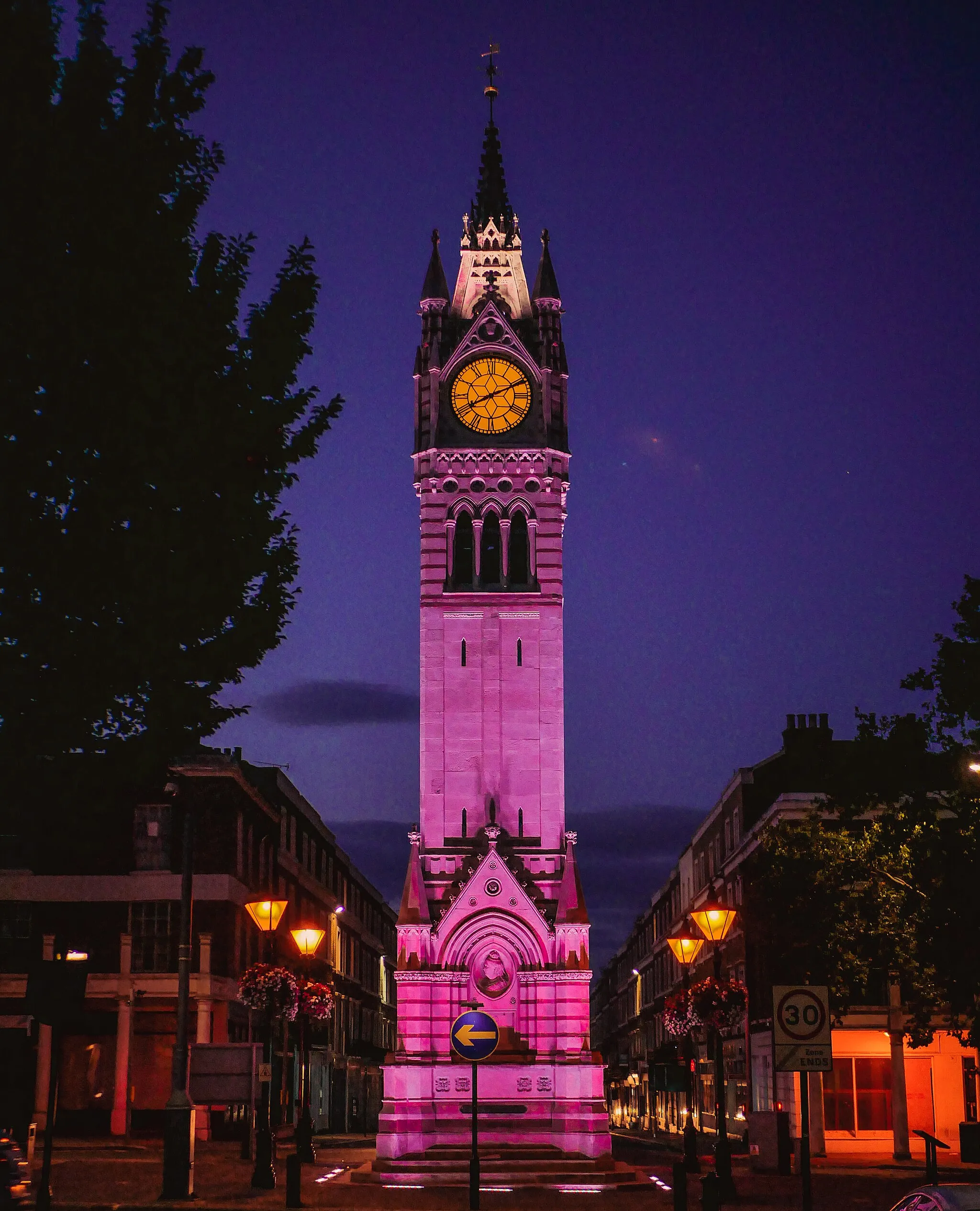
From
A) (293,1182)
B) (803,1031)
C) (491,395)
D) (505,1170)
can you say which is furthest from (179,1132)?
(491,395)

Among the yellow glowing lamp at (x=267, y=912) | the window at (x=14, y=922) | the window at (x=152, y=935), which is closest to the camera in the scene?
the yellow glowing lamp at (x=267, y=912)

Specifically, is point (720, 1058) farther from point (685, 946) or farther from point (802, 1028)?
point (802, 1028)

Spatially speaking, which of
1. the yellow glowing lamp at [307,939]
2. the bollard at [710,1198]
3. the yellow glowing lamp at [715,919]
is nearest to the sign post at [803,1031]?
the bollard at [710,1198]

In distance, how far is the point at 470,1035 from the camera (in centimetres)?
2533

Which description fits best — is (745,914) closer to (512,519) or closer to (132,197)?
(512,519)

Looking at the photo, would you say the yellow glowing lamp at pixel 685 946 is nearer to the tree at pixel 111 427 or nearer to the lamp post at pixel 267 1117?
the lamp post at pixel 267 1117

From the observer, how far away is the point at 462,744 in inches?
2189

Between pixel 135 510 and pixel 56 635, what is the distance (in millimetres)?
1725

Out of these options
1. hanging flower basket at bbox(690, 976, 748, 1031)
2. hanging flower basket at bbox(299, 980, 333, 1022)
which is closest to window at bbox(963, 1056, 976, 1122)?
hanging flower basket at bbox(690, 976, 748, 1031)

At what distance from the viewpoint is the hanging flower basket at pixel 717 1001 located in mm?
36844

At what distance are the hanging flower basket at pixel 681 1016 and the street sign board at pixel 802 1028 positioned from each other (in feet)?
74.1

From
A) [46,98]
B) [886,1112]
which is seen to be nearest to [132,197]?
[46,98]

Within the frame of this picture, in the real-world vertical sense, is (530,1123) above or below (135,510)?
below

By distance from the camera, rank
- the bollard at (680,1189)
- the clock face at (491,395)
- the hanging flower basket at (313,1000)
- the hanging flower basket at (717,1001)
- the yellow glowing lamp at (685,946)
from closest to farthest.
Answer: the bollard at (680,1189) < the yellow glowing lamp at (685,946) < the hanging flower basket at (717,1001) < the hanging flower basket at (313,1000) < the clock face at (491,395)
